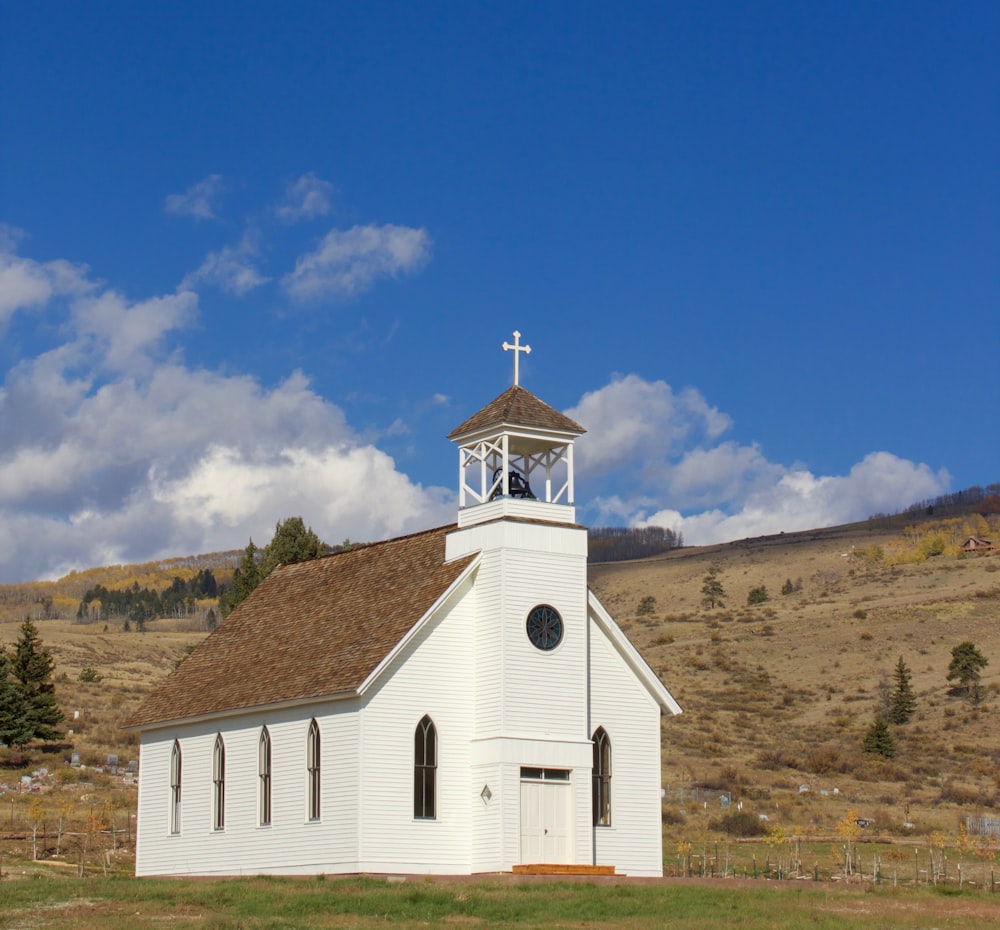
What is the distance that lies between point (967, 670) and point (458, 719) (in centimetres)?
4852

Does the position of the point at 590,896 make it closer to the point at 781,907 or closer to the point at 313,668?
the point at 781,907

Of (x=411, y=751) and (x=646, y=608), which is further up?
(x=646, y=608)

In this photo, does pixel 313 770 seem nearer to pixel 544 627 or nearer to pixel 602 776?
pixel 544 627

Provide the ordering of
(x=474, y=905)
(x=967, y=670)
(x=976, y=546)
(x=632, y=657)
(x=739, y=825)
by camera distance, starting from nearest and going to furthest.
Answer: (x=474, y=905)
(x=632, y=657)
(x=739, y=825)
(x=967, y=670)
(x=976, y=546)

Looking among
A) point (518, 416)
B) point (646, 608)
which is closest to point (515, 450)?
point (518, 416)

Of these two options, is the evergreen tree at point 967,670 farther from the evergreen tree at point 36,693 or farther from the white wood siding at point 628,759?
the evergreen tree at point 36,693

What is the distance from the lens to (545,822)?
36219mm

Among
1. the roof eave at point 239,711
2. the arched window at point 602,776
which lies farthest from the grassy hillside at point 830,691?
the roof eave at point 239,711

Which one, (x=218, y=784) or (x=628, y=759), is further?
(x=218, y=784)

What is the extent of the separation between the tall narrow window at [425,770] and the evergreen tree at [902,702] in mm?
43894

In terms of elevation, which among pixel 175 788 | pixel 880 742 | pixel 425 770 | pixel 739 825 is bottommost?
pixel 739 825

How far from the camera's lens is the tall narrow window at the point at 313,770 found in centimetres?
3650

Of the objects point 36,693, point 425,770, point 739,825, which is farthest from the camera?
point 36,693

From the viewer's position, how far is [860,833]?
5291 centimetres
